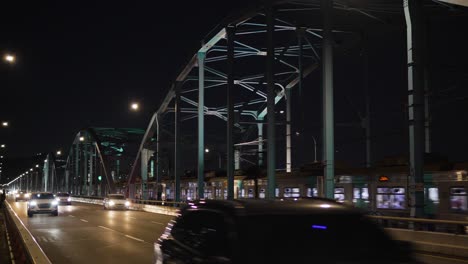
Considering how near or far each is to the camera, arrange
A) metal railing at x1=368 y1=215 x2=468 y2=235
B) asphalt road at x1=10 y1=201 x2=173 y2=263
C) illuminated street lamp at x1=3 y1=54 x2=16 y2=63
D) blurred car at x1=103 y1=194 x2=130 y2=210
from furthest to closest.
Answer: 1. blurred car at x1=103 y1=194 x2=130 y2=210
2. illuminated street lamp at x1=3 y1=54 x2=16 y2=63
3. metal railing at x1=368 y1=215 x2=468 y2=235
4. asphalt road at x1=10 y1=201 x2=173 y2=263

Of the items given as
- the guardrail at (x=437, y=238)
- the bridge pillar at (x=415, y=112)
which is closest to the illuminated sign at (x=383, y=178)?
the bridge pillar at (x=415, y=112)

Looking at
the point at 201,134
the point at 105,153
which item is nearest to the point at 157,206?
the point at 201,134

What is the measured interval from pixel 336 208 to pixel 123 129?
11918cm

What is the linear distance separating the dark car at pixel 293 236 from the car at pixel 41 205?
31.8 metres

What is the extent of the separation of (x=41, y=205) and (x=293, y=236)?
108 ft

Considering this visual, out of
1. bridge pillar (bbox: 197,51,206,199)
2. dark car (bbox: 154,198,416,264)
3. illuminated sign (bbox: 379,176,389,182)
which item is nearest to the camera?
dark car (bbox: 154,198,416,264)

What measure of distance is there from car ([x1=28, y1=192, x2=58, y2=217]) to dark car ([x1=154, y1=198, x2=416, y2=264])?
31.8m

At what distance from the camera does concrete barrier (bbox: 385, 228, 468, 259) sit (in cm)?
1506

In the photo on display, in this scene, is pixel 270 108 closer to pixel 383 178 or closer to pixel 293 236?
pixel 383 178

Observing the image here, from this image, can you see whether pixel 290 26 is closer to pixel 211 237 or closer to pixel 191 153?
pixel 211 237

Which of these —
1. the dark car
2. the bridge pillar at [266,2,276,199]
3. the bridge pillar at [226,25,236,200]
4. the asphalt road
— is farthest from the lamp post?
the bridge pillar at [226,25,236,200]

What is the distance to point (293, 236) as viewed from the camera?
5277 mm

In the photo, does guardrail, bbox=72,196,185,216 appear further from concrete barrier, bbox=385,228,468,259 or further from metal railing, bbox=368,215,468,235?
concrete barrier, bbox=385,228,468,259

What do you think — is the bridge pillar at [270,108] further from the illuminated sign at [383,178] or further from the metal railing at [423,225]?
the metal railing at [423,225]
